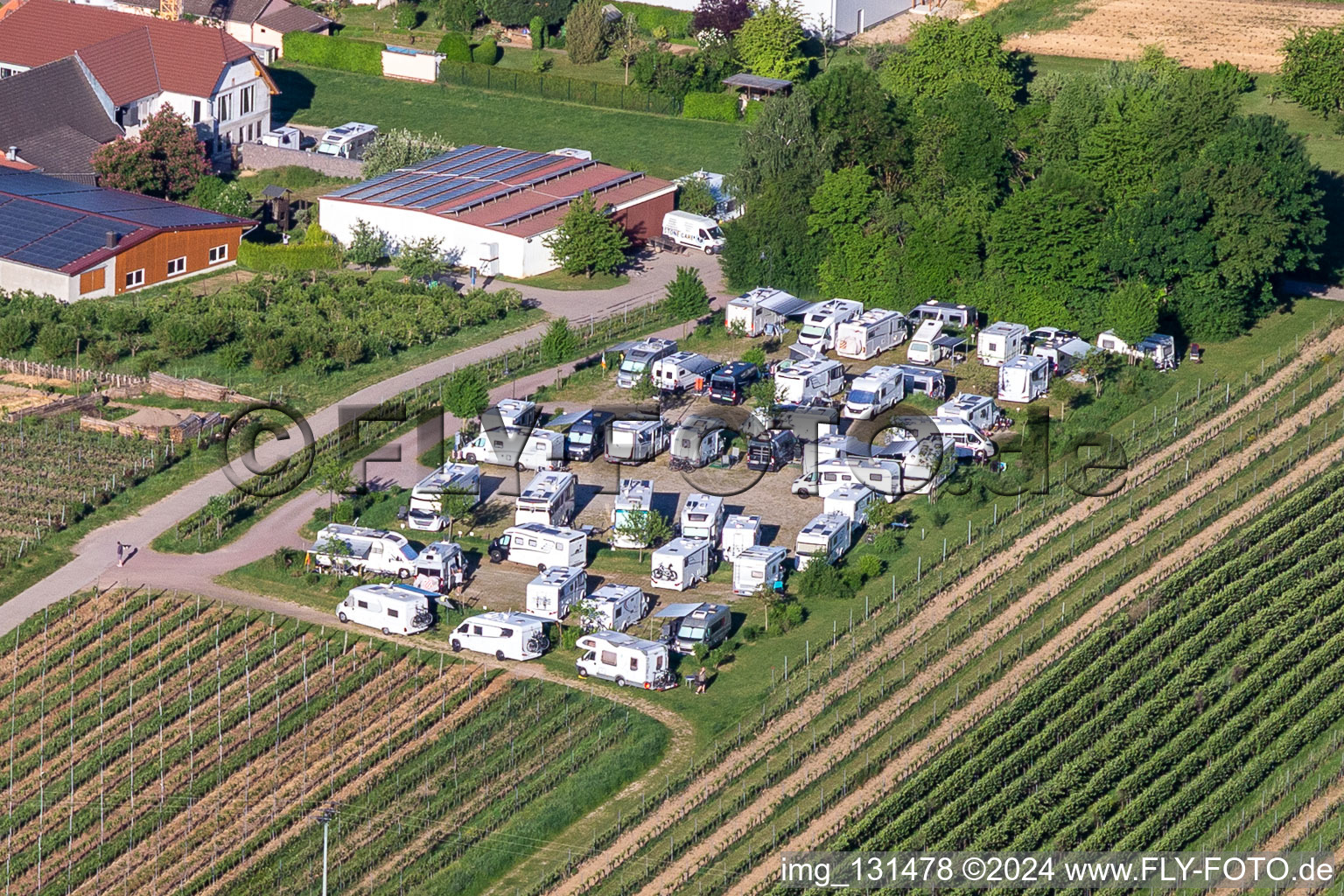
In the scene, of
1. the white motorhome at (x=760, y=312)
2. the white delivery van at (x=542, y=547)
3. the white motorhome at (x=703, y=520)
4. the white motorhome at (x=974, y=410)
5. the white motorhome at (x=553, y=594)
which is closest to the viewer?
the white motorhome at (x=553, y=594)

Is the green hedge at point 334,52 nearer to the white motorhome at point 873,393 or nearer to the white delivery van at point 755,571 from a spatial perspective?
the white motorhome at point 873,393

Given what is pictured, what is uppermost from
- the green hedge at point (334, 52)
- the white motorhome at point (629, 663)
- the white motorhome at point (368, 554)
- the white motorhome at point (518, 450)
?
the green hedge at point (334, 52)

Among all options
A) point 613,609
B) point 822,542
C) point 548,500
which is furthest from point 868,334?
point 613,609

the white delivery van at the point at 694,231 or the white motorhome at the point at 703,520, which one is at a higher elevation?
the white delivery van at the point at 694,231

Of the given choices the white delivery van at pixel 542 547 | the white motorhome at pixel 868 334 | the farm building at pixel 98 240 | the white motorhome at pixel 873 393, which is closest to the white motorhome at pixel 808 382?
the white motorhome at pixel 873 393

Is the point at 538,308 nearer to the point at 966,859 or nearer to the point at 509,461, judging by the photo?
the point at 509,461

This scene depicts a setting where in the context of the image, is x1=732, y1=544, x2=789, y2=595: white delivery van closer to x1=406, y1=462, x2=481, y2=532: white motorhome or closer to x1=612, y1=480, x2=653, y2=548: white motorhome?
x1=612, y1=480, x2=653, y2=548: white motorhome

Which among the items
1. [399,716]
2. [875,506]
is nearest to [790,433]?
[875,506]
